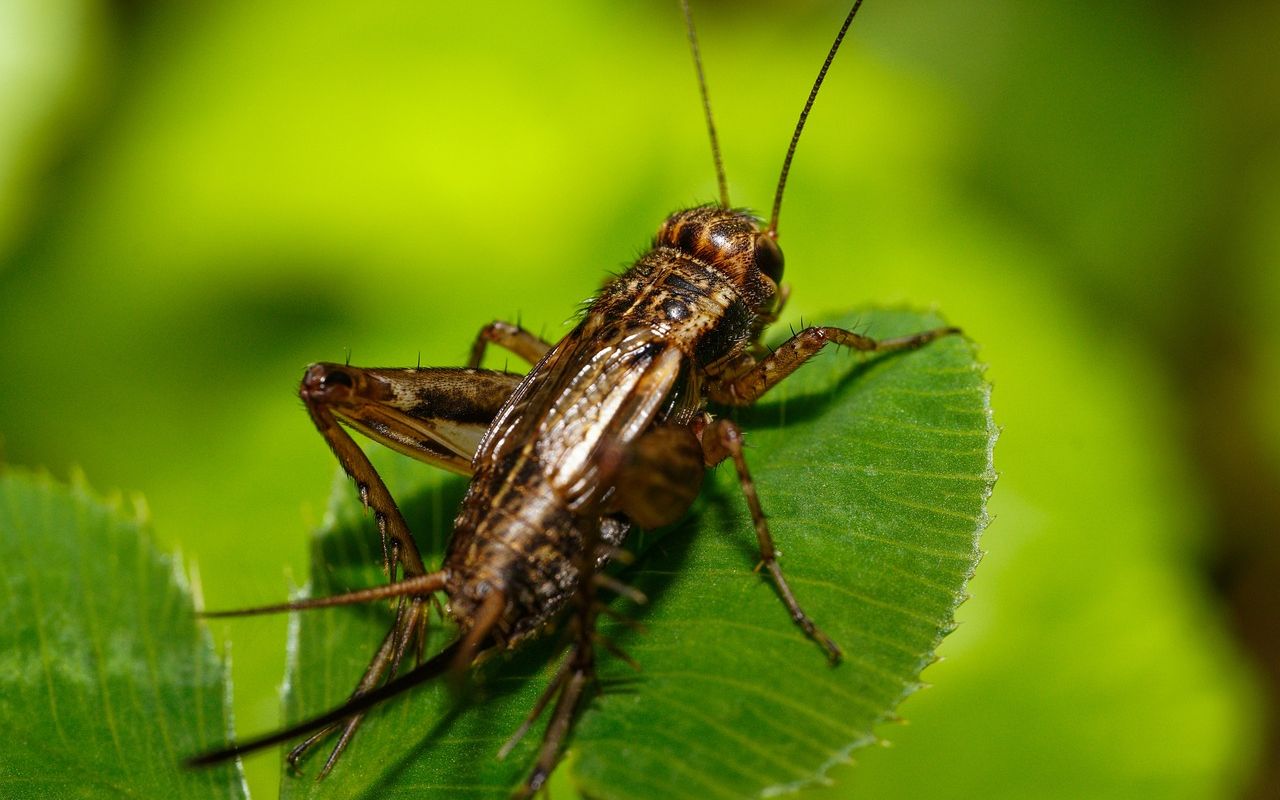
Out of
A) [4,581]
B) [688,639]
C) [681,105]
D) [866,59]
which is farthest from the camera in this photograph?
[866,59]

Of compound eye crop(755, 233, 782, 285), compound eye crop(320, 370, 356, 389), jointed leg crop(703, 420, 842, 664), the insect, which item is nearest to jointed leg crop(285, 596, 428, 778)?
the insect

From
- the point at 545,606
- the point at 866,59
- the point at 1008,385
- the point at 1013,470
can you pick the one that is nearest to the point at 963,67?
the point at 866,59

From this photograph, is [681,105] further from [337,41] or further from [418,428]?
[418,428]

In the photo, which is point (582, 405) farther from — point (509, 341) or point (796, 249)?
point (796, 249)

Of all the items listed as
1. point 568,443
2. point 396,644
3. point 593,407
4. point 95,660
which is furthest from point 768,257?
point 95,660

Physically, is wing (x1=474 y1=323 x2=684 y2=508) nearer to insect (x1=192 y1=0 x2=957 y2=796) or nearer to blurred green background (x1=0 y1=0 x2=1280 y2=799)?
insect (x1=192 y1=0 x2=957 y2=796)

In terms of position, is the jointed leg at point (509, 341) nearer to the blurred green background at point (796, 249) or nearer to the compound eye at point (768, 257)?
the blurred green background at point (796, 249)

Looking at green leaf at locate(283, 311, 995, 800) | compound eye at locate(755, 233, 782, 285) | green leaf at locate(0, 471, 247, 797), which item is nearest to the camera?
green leaf at locate(283, 311, 995, 800)
